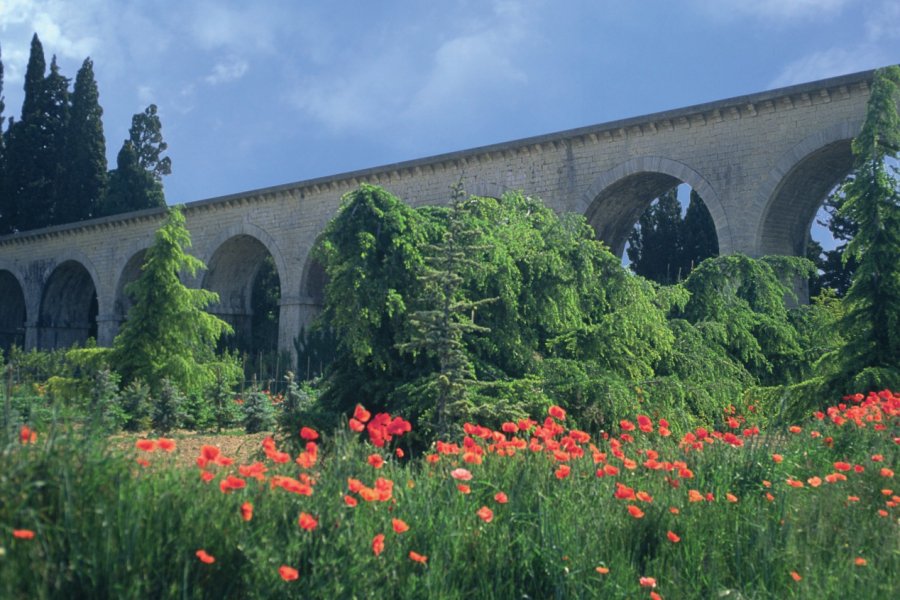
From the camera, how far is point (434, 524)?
12.7 ft

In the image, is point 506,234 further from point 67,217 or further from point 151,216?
point 67,217

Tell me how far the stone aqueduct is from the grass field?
7.08 metres

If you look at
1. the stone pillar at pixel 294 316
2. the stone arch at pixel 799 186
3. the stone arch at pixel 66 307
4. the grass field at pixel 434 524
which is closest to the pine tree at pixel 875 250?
the grass field at pixel 434 524

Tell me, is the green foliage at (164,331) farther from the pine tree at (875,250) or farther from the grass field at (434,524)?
the grass field at (434,524)

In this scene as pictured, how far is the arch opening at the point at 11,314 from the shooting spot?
1502 inches

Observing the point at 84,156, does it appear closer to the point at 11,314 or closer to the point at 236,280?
the point at 11,314

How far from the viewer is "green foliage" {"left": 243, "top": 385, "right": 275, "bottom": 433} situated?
12344 millimetres

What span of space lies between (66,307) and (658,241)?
75.4 ft

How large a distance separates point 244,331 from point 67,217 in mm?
12529

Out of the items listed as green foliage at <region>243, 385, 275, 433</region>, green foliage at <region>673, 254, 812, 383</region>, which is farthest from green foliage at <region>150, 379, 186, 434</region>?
green foliage at <region>673, 254, 812, 383</region>

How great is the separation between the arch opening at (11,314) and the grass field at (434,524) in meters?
38.2

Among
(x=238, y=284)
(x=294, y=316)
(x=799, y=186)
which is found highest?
(x=238, y=284)

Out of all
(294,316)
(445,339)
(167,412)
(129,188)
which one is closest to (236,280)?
(294,316)

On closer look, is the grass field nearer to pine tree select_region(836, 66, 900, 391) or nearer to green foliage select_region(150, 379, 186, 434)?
pine tree select_region(836, 66, 900, 391)
